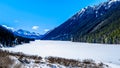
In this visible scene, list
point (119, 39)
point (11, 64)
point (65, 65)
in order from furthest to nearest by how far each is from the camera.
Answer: point (119, 39)
point (65, 65)
point (11, 64)

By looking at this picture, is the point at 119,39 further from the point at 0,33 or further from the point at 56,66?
the point at 56,66

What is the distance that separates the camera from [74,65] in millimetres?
21734

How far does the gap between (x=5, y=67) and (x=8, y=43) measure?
115 m

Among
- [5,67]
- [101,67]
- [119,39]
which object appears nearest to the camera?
[5,67]

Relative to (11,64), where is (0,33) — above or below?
above

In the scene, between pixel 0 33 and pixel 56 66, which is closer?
pixel 56 66

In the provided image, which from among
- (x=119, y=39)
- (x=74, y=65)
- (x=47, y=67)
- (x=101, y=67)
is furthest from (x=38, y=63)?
(x=119, y=39)

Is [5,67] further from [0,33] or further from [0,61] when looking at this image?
[0,33]

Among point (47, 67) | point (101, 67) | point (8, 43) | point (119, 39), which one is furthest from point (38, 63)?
point (119, 39)

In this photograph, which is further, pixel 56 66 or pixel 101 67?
pixel 101 67

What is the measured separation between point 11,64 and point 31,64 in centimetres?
355

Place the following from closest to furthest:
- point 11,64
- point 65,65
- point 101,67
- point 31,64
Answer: point 11,64
point 31,64
point 65,65
point 101,67

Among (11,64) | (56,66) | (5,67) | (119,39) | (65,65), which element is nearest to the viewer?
(5,67)

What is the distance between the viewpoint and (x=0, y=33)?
4936 inches
